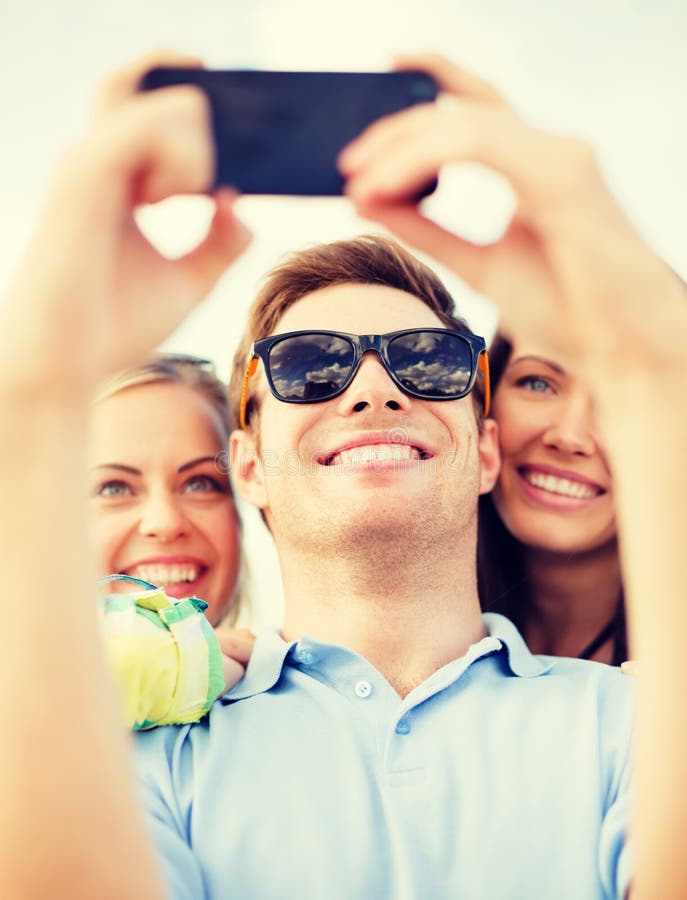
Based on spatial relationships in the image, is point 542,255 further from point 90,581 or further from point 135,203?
point 90,581

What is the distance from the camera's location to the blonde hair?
2.52 meters

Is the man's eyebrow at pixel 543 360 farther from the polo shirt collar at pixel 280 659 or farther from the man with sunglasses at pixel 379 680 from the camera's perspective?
the polo shirt collar at pixel 280 659

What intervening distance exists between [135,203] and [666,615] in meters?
0.91

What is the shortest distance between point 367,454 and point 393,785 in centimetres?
67

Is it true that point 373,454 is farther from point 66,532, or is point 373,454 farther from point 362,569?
point 66,532

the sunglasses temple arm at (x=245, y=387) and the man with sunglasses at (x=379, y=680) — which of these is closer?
the man with sunglasses at (x=379, y=680)

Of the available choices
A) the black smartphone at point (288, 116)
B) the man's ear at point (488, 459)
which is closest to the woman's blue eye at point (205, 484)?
the man's ear at point (488, 459)

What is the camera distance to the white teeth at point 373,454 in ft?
5.99

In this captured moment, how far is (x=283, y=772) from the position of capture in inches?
60.6

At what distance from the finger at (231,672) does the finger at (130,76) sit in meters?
1.11

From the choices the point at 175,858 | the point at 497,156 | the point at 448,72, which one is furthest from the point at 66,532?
the point at 448,72

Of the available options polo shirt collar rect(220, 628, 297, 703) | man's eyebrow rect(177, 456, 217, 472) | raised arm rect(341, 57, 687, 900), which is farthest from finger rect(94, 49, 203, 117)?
man's eyebrow rect(177, 456, 217, 472)

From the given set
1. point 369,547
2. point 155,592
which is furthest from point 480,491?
point 155,592

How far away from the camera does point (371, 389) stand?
183cm
